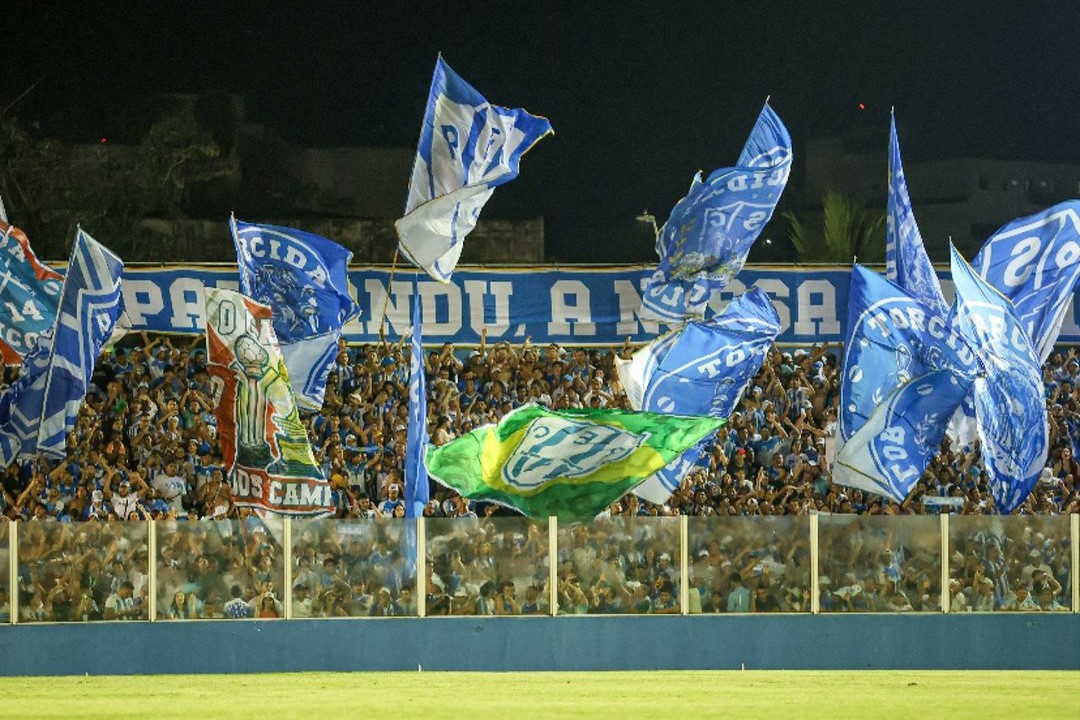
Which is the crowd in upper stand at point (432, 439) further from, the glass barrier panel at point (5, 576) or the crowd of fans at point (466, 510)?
the glass barrier panel at point (5, 576)

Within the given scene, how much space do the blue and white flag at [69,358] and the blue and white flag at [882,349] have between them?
783cm

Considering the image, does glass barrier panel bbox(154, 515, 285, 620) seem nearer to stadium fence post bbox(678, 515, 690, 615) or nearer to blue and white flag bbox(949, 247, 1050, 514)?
stadium fence post bbox(678, 515, 690, 615)

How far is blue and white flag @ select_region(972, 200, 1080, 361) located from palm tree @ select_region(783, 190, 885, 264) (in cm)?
1608

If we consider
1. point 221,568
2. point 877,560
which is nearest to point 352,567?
point 221,568

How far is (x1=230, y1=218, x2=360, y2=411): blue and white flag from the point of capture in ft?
67.9

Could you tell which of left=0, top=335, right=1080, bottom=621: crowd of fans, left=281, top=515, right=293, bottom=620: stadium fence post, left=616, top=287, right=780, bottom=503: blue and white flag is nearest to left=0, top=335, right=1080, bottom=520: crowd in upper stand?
left=0, top=335, right=1080, bottom=621: crowd of fans

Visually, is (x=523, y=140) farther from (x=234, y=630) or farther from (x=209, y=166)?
(x=209, y=166)

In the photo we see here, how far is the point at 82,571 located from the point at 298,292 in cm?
390

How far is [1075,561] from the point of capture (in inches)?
785

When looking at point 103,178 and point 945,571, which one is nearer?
point 945,571

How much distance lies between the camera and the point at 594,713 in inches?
583

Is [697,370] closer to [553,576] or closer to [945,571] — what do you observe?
[553,576]

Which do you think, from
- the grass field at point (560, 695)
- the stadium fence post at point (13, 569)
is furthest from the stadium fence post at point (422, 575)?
the stadium fence post at point (13, 569)

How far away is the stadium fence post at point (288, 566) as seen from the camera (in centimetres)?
1925
